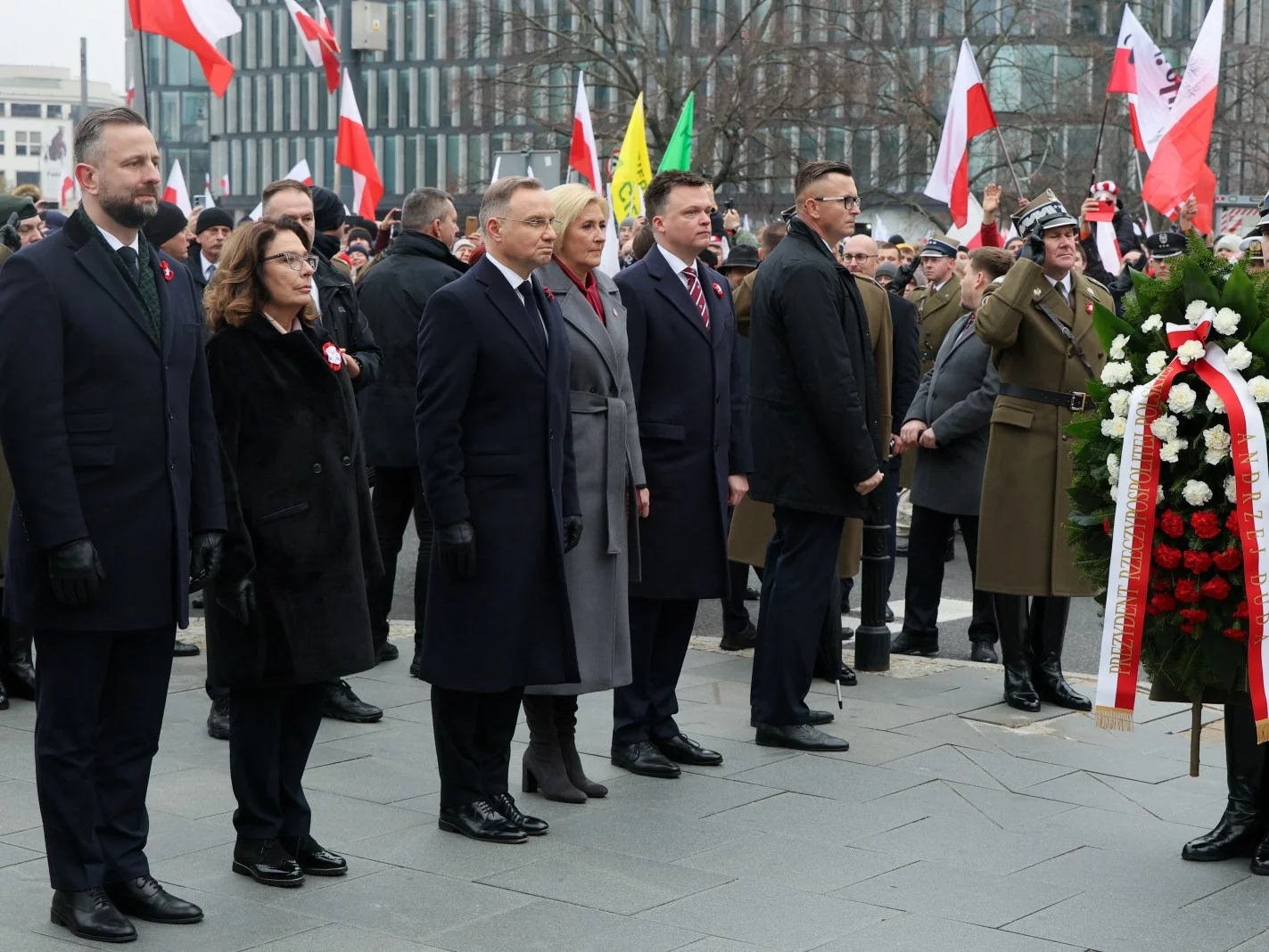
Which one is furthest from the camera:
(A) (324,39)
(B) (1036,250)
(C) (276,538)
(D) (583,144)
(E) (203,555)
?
(A) (324,39)

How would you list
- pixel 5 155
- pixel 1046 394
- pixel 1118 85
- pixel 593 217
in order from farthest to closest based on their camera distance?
pixel 5 155, pixel 1118 85, pixel 1046 394, pixel 593 217

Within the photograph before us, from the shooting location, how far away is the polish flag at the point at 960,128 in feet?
49.3

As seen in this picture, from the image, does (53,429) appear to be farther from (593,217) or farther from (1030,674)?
(1030,674)

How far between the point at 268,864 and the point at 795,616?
260 centimetres

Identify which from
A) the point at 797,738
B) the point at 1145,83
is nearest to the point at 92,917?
the point at 797,738

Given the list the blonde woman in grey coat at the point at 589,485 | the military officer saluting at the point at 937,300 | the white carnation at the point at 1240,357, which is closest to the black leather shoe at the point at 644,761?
the blonde woman in grey coat at the point at 589,485

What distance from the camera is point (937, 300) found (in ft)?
39.6

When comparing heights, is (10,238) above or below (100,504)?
above

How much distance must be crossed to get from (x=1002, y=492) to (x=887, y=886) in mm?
3078

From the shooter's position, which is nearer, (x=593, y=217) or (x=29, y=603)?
(x=29, y=603)

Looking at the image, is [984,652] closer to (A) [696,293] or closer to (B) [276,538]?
(A) [696,293]

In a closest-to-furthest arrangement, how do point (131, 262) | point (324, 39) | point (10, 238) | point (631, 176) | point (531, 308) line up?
point (131, 262) → point (531, 308) → point (10, 238) → point (631, 176) → point (324, 39)

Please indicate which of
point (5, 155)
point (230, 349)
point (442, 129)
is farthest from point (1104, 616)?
point (5, 155)

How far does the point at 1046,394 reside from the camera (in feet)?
26.5
